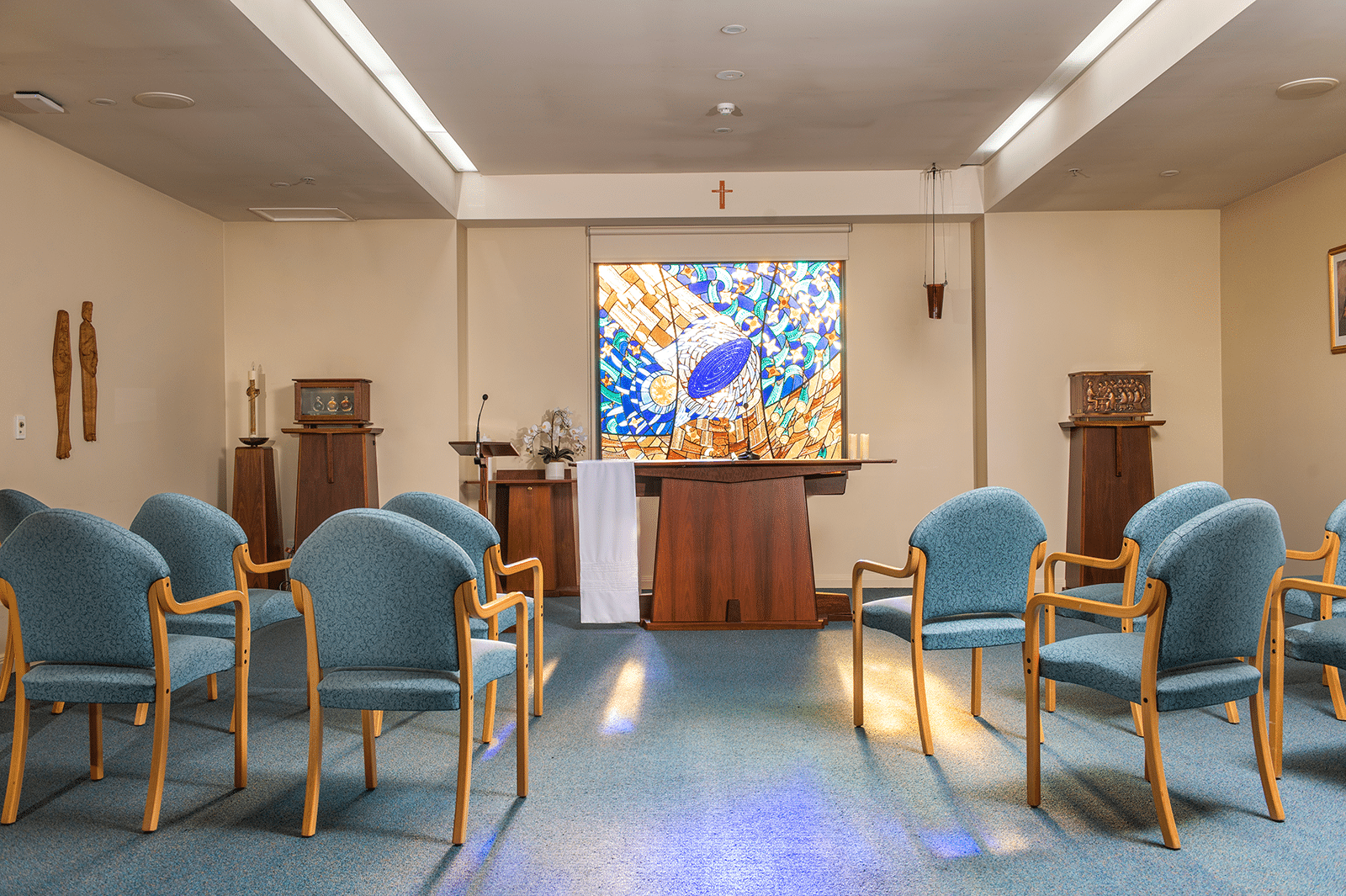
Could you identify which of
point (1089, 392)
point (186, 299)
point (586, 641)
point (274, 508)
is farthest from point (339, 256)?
point (1089, 392)

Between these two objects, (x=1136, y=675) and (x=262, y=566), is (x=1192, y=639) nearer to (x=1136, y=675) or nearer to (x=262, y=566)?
(x=1136, y=675)

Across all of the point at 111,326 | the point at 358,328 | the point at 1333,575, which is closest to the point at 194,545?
the point at 111,326

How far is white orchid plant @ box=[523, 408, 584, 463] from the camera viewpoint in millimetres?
6305

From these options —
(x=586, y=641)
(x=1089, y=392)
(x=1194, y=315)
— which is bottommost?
(x=586, y=641)

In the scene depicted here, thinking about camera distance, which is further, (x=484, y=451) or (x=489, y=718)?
(x=484, y=451)

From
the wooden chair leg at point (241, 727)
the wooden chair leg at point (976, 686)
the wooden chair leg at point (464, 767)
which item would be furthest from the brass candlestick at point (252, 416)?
the wooden chair leg at point (976, 686)

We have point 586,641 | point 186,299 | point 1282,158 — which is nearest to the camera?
point 586,641

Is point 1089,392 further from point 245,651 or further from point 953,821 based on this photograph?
point 245,651

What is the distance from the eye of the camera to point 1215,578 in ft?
7.45

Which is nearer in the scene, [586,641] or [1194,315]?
[586,641]

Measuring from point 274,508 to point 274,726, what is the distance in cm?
329

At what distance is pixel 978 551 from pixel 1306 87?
298 cm

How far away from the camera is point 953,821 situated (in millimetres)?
2428

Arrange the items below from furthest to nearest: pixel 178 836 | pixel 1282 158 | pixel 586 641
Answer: pixel 1282 158, pixel 586 641, pixel 178 836
